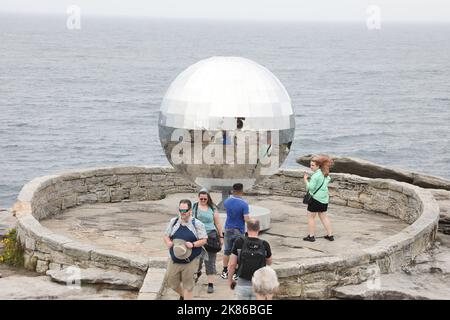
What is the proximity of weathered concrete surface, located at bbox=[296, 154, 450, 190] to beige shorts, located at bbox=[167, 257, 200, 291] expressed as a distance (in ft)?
34.3

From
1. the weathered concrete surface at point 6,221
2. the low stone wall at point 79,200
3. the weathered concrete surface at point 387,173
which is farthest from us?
the weathered concrete surface at point 387,173

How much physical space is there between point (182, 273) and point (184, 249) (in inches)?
13.9

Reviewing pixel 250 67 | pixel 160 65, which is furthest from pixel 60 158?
pixel 160 65

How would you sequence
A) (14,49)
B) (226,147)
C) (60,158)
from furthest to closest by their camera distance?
(14,49), (60,158), (226,147)

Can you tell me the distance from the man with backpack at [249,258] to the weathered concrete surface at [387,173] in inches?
429

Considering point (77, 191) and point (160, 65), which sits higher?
point (77, 191)

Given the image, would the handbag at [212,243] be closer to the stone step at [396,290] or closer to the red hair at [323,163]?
the stone step at [396,290]

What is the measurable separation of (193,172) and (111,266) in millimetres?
3638

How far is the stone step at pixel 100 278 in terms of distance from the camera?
12172 millimetres

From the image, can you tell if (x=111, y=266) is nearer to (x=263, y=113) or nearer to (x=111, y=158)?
(x=263, y=113)

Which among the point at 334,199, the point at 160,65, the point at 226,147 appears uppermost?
the point at 226,147

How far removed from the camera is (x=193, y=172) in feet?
52.0

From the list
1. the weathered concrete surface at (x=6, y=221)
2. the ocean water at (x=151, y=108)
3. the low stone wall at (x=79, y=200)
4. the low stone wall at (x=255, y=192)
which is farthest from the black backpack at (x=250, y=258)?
the ocean water at (x=151, y=108)

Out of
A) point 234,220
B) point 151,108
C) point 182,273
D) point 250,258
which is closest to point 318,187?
point 234,220
